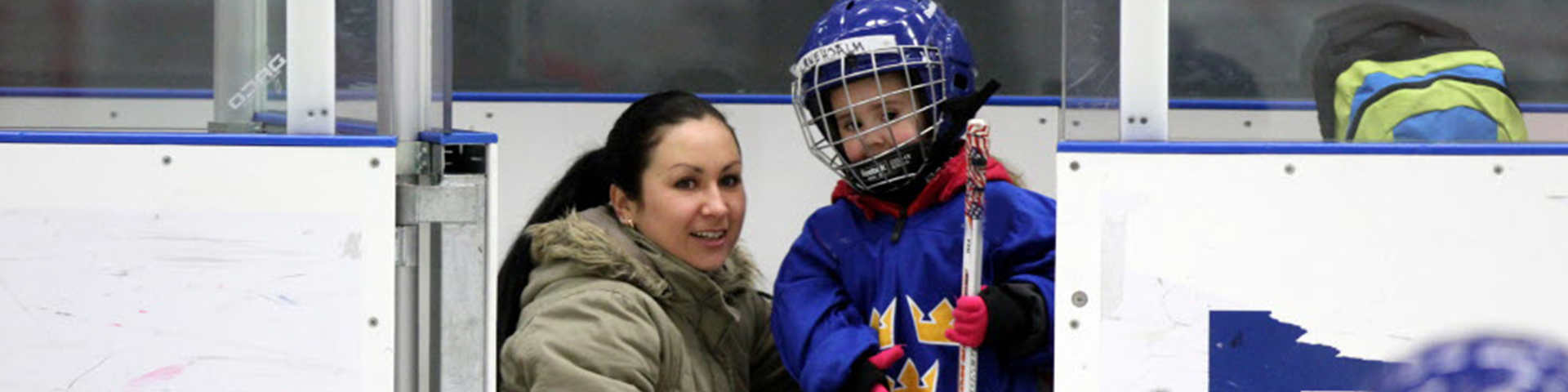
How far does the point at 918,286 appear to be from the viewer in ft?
7.65

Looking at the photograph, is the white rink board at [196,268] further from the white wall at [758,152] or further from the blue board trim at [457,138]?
the white wall at [758,152]

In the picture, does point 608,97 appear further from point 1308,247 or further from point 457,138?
point 1308,247

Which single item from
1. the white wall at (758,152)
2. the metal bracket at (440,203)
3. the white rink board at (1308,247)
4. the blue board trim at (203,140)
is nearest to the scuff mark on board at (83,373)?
the blue board trim at (203,140)

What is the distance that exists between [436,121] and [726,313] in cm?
67

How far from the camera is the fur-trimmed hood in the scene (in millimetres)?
2520

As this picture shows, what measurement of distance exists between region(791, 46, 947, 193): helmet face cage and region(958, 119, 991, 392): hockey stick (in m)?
0.12

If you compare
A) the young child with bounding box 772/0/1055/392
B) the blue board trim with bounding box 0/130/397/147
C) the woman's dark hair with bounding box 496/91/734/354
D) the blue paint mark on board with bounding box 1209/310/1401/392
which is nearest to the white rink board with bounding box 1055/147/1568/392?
the blue paint mark on board with bounding box 1209/310/1401/392

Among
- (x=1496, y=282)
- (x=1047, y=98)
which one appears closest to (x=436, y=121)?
(x=1496, y=282)

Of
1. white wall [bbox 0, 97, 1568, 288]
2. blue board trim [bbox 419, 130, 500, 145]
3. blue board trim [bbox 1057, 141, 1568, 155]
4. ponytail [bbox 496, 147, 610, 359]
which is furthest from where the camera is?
white wall [bbox 0, 97, 1568, 288]

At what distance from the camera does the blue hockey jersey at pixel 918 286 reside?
2.29 metres

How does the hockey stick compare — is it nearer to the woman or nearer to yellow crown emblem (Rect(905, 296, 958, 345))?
yellow crown emblem (Rect(905, 296, 958, 345))

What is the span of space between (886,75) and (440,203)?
2.20 ft

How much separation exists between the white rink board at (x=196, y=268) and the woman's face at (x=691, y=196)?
29.9 inches

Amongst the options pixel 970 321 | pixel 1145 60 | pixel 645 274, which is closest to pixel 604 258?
pixel 645 274
